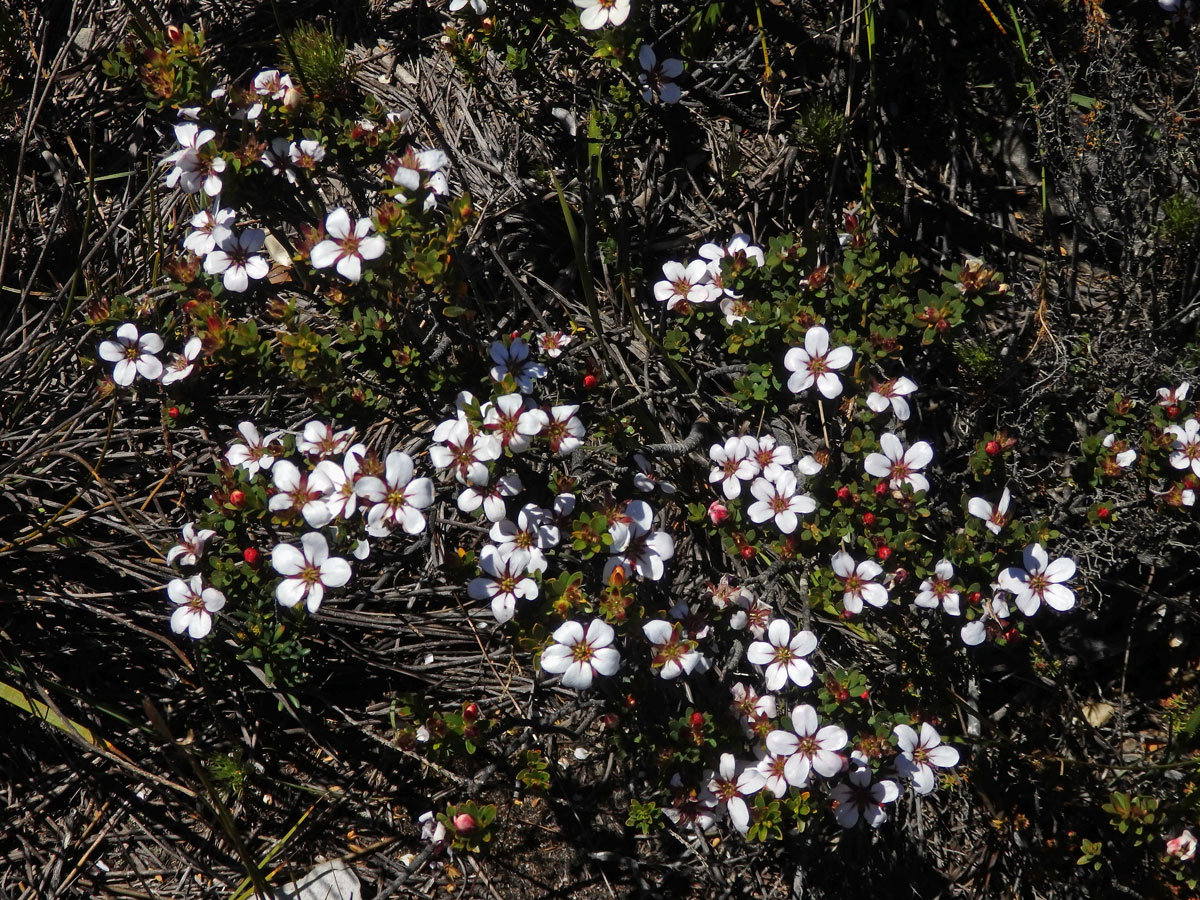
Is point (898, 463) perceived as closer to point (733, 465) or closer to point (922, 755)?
point (733, 465)

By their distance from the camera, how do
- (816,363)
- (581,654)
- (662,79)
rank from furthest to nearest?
(662,79) < (816,363) < (581,654)

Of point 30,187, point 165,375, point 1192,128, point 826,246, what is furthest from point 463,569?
point 1192,128

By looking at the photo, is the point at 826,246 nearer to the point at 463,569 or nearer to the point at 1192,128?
the point at 1192,128

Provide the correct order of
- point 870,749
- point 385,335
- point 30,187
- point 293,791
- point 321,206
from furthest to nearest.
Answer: point 30,187
point 293,791
point 321,206
point 385,335
point 870,749

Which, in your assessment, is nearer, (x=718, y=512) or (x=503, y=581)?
(x=503, y=581)

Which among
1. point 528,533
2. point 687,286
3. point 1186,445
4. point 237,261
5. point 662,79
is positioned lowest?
point 528,533

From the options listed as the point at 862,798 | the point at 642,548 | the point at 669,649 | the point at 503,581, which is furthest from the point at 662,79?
the point at 862,798

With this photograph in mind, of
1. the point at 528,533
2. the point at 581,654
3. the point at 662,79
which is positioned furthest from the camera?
the point at 662,79
